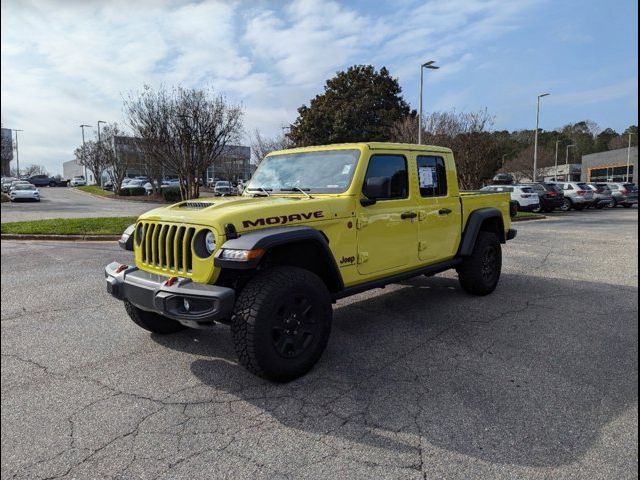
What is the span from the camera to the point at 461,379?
3.61 metres

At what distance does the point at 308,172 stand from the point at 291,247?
1.16m

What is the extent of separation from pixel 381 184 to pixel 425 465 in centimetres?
246

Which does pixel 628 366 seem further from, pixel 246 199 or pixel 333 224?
pixel 246 199

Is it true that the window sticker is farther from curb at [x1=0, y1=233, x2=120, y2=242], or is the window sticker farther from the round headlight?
curb at [x1=0, y1=233, x2=120, y2=242]

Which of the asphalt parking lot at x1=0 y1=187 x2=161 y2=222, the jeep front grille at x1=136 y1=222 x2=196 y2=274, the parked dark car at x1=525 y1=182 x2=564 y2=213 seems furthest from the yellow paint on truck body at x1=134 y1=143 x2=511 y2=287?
the parked dark car at x1=525 y1=182 x2=564 y2=213

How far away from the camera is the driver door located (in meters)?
4.32

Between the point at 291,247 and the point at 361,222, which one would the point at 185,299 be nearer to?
the point at 291,247

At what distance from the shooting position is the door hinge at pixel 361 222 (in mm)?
4230

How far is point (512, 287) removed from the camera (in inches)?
265

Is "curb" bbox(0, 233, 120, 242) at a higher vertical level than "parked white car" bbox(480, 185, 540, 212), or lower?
lower

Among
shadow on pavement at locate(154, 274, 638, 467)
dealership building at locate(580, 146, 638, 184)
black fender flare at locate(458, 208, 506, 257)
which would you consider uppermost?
dealership building at locate(580, 146, 638, 184)

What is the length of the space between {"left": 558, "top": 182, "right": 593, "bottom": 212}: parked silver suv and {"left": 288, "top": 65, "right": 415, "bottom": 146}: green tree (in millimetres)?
11051

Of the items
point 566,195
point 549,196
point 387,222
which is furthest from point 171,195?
point 387,222

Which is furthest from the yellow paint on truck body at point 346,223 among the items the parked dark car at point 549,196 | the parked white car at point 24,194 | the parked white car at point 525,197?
the parked white car at point 24,194
